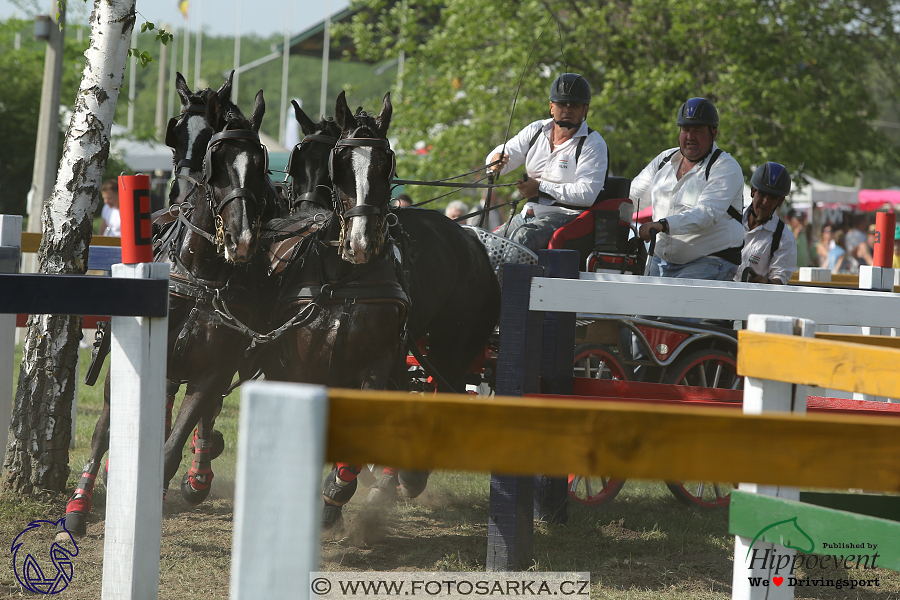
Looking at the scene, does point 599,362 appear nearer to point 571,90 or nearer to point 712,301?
point 571,90

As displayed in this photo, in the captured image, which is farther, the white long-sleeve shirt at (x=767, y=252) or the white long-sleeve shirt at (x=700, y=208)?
the white long-sleeve shirt at (x=767, y=252)

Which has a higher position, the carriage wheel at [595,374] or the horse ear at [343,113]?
the horse ear at [343,113]

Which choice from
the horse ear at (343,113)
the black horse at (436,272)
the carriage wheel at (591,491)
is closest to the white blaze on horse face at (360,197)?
the horse ear at (343,113)

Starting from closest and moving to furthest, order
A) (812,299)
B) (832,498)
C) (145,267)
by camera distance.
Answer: (832,498) < (145,267) < (812,299)

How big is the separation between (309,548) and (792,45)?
14.1 meters

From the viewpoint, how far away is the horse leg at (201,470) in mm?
4980

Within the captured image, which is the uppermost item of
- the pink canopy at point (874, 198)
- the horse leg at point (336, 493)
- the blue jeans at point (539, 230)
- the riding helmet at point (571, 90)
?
the pink canopy at point (874, 198)

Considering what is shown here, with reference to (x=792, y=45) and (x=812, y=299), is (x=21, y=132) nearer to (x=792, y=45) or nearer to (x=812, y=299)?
(x=792, y=45)

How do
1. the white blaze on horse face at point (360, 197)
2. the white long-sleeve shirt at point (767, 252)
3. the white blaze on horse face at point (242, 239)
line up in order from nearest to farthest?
the white blaze on horse face at point (242, 239) → the white blaze on horse face at point (360, 197) → the white long-sleeve shirt at point (767, 252)

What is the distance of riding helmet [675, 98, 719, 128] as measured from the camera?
621 centimetres

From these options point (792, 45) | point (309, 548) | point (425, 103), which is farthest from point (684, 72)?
point (309, 548)

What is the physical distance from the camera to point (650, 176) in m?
6.91

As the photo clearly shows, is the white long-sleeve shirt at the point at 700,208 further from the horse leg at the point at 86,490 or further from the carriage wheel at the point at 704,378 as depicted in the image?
the horse leg at the point at 86,490

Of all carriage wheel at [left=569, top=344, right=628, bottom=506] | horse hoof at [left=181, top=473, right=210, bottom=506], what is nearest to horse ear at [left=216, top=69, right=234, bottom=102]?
horse hoof at [left=181, top=473, right=210, bottom=506]
